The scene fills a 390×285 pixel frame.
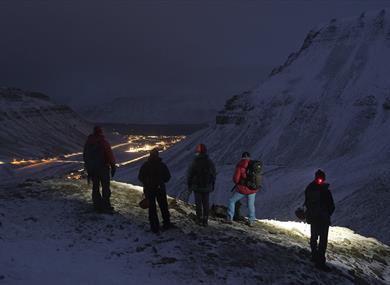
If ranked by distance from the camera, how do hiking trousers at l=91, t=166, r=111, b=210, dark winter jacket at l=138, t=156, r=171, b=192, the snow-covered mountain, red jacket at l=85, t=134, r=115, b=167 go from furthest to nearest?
the snow-covered mountain → hiking trousers at l=91, t=166, r=111, b=210 → red jacket at l=85, t=134, r=115, b=167 → dark winter jacket at l=138, t=156, r=171, b=192

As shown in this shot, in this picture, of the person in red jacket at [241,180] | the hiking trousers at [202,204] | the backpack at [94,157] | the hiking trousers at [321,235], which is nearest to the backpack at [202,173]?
the hiking trousers at [202,204]

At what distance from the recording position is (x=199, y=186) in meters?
16.3

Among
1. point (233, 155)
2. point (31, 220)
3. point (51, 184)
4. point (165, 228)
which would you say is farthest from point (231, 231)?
point (233, 155)

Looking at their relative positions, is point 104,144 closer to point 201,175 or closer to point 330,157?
point 201,175

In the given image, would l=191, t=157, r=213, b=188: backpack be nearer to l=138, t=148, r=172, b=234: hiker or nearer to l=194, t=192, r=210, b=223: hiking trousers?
l=194, t=192, r=210, b=223: hiking trousers

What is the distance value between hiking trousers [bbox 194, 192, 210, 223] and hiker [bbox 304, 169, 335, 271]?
12.2 ft

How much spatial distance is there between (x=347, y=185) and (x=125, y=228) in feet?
272

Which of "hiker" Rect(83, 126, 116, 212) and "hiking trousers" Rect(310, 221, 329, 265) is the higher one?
"hiker" Rect(83, 126, 116, 212)

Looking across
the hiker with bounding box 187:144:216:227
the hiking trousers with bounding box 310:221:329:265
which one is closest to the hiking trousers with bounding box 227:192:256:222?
the hiker with bounding box 187:144:216:227

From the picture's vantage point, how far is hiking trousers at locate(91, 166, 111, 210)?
16.3 m

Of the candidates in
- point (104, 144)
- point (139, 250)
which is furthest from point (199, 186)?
point (139, 250)

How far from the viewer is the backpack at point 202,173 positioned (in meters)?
16.3

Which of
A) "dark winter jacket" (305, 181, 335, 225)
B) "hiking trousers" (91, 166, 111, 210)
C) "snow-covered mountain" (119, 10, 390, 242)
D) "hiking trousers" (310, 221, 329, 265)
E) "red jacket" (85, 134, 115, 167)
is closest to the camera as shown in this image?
"dark winter jacket" (305, 181, 335, 225)

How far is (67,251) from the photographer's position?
12898 millimetres
